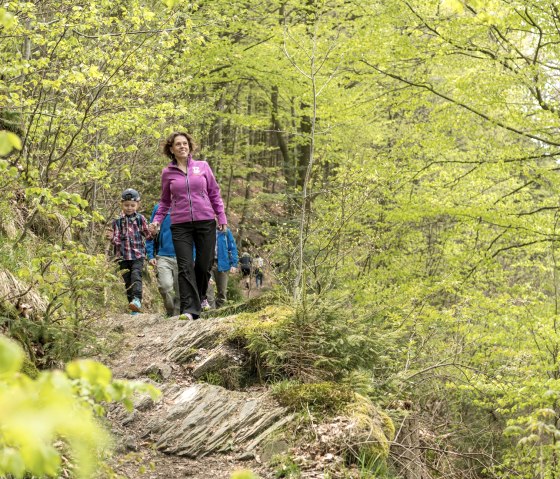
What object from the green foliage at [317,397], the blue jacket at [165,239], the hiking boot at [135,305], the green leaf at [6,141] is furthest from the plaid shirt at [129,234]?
the green leaf at [6,141]

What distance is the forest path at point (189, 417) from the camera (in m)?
4.36

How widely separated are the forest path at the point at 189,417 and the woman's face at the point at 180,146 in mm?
2091

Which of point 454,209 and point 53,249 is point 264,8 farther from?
point 53,249

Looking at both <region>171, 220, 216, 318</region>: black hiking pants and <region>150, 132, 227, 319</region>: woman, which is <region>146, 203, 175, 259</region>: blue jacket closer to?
<region>150, 132, 227, 319</region>: woman

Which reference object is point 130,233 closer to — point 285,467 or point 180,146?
point 180,146

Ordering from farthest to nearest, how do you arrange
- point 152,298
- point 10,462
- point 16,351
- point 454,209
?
1. point 152,298
2. point 454,209
3. point 10,462
4. point 16,351

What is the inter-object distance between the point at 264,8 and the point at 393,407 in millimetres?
13520

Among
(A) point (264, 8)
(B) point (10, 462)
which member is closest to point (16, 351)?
(B) point (10, 462)

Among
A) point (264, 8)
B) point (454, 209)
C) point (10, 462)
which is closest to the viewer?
point (10, 462)

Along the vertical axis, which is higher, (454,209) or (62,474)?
(454,209)

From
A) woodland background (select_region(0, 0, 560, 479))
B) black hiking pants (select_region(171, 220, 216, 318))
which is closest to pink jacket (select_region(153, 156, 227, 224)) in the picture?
black hiking pants (select_region(171, 220, 216, 318))

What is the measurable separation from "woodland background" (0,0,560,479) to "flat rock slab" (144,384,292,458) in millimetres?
643

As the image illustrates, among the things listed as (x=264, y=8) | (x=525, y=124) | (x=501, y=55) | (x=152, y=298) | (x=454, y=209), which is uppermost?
(x=264, y=8)

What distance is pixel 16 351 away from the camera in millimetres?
1031
